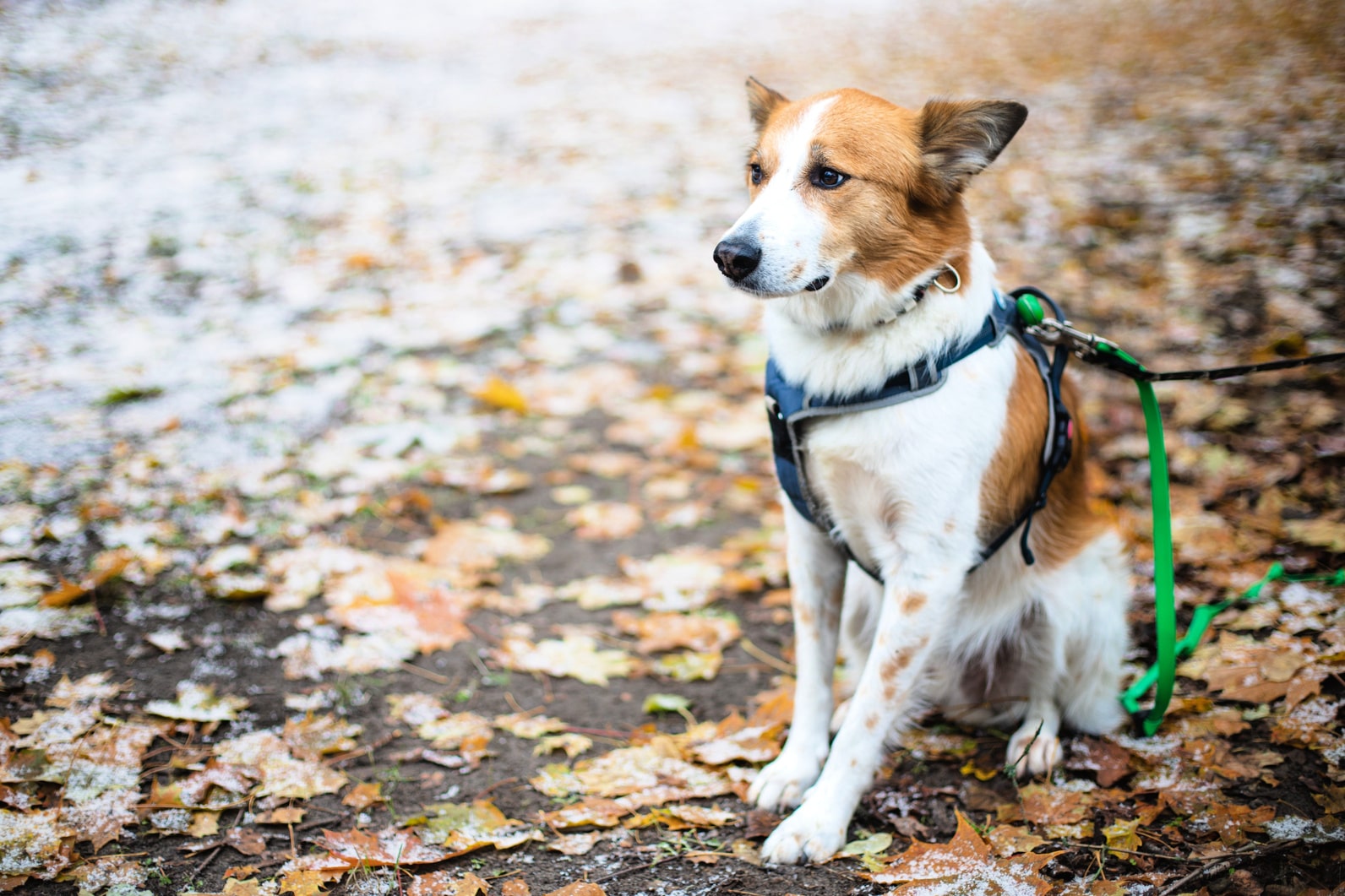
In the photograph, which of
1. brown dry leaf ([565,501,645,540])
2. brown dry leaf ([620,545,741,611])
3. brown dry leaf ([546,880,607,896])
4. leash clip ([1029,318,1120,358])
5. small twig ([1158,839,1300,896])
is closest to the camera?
small twig ([1158,839,1300,896])

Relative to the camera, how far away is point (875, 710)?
86.7 inches

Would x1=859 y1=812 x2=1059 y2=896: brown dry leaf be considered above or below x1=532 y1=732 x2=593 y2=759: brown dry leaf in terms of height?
above

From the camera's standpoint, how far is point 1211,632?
2836 millimetres

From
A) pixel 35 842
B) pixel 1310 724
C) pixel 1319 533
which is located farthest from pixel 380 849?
pixel 1319 533

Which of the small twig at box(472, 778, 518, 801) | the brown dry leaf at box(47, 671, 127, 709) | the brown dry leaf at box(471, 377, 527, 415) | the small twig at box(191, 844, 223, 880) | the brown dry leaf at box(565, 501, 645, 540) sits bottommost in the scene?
the small twig at box(472, 778, 518, 801)

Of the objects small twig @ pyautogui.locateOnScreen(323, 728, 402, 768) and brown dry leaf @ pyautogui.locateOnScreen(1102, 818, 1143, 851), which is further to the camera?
small twig @ pyautogui.locateOnScreen(323, 728, 402, 768)

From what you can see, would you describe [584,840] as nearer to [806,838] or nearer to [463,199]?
[806,838]

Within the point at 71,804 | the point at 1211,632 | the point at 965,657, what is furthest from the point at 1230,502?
the point at 71,804

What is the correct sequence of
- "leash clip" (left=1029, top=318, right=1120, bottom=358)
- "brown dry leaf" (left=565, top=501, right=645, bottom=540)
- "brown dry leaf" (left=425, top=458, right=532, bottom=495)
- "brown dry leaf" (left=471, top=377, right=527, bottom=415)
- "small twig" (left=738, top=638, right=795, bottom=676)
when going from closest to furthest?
"leash clip" (left=1029, top=318, right=1120, bottom=358), "small twig" (left=738, top=638, right=795, bottom=676), "brown dry leaf" (left=565, top=501, right=645, bottom=540), "brown dry leaf" (left=425, top=458, right=532, bottom=495), "brown dry leaf" (left=471, top=377, right=527, bottom=415)

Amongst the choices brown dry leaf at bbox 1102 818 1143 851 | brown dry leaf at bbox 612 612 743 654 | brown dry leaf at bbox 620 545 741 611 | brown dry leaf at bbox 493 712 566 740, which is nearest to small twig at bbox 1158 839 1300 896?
brown dry leaf at bbox 1102 818 1143 851

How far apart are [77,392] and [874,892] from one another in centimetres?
435

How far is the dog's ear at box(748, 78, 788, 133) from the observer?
244 cm

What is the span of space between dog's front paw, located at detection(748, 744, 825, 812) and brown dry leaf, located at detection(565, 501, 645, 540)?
57.3 inches

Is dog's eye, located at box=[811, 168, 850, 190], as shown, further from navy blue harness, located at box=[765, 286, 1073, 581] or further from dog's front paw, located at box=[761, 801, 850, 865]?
dog's front paw, located at box=[761, 801, 850, 865]
